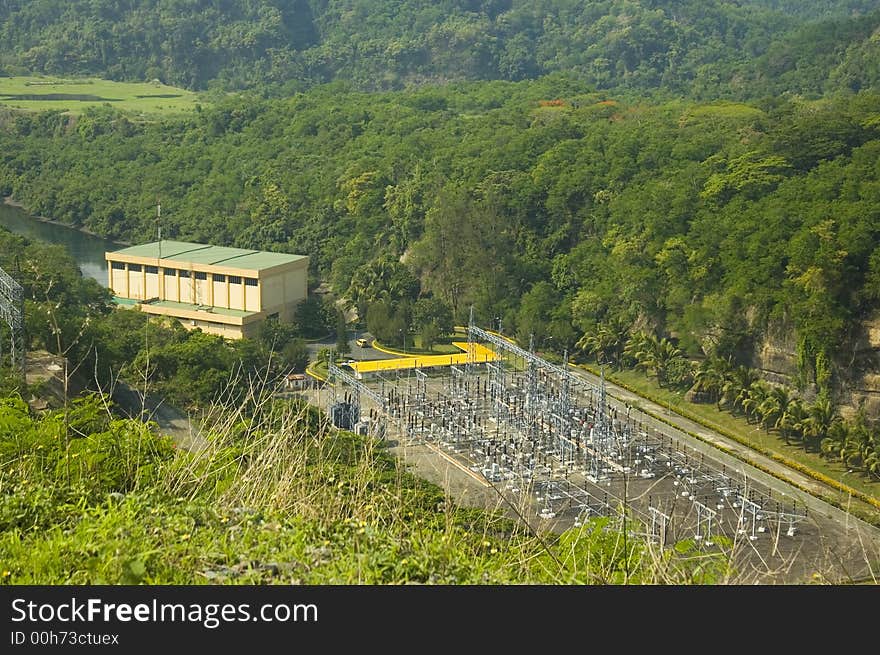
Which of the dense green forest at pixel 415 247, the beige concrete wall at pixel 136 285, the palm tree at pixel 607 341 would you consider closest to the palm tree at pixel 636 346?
the dense green forest at pixel 415 247

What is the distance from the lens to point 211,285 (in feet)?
87.0

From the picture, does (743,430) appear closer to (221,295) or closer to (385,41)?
(221,295)

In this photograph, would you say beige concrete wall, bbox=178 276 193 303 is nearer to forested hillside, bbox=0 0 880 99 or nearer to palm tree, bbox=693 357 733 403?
palm tree, bbox=693 357 733 403

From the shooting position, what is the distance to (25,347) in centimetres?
1648

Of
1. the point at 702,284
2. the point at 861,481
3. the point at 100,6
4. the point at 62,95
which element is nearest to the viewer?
the point at 861,481

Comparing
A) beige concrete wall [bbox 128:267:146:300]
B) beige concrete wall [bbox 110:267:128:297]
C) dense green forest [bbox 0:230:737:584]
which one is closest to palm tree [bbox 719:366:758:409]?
beige concrete wall [bbox 128:267:146:300]

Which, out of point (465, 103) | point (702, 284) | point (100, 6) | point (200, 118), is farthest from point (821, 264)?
point (100, 6)

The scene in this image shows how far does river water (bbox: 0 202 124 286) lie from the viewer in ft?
120

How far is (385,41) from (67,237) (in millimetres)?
33276

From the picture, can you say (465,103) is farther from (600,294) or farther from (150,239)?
(600,294)

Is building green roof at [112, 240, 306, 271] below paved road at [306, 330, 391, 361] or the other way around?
the other way around

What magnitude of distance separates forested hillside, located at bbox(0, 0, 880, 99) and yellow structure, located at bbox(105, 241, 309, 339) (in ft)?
121

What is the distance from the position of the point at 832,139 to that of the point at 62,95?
141ft

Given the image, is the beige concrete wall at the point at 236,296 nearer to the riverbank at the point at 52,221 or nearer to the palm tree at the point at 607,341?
the palm tree at the point at 607,341
